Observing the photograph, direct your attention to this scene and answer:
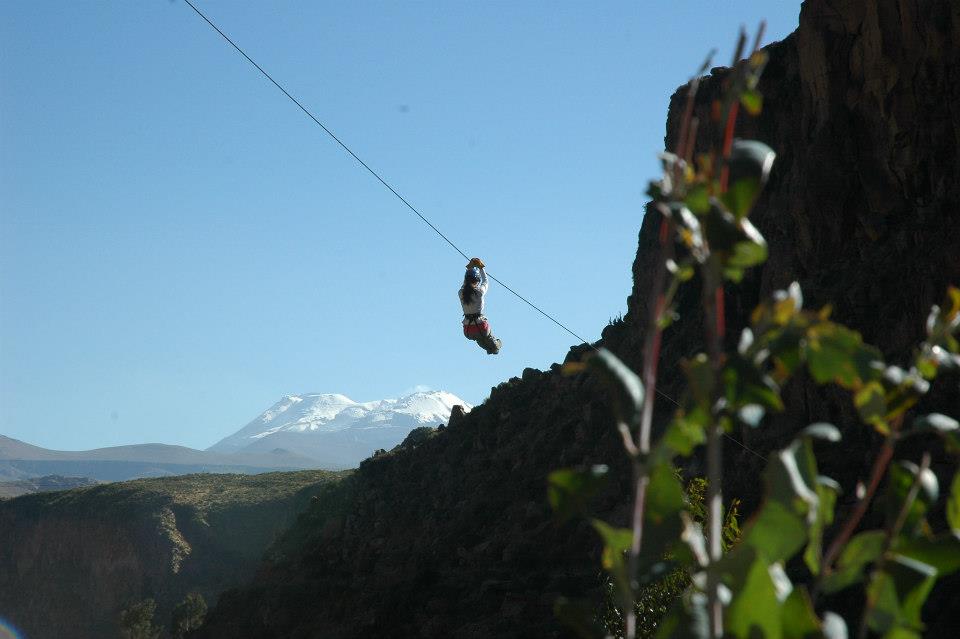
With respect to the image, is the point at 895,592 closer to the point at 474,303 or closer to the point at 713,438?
the point at 713,438

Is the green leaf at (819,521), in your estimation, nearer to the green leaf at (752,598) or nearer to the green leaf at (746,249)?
the green leaf at (752,598)

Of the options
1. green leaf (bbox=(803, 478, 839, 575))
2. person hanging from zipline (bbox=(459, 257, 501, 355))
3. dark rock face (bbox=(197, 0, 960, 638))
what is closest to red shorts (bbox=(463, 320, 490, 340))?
person hanging from zipline (bbox=(459, 257, 501, 355))

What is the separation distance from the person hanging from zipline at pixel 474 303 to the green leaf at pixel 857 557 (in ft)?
45.6

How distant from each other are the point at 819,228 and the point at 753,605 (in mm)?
28286

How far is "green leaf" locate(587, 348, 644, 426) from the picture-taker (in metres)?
2.53

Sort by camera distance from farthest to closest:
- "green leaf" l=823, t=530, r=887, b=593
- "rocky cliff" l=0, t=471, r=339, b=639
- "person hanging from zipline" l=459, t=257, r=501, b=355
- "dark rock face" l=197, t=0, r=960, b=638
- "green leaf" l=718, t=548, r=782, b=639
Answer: "rocky cliff" l=0, t=471, r=339, b=639, "dark rock face" l=197, t=0, r=960, b=638, "person hanging from zipline" l=459, t=257, r=501, b=355, "green leaf" l=823, t=530, r=887, b=593, "green leaf" l=718, t=548, r=782, b=639

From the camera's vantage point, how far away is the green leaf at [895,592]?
2.56 m

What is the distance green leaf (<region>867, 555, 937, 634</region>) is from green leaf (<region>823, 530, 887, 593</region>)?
0.30 ft

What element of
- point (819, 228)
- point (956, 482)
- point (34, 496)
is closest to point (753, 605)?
point (956, 482)

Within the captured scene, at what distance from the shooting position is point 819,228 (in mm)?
29156

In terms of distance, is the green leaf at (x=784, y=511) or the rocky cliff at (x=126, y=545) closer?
the green leaf at (x=784, y=511)

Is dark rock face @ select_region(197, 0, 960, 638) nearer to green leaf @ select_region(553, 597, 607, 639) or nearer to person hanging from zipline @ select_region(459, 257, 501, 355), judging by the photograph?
person hanging from zipline @ select_region(459, 257, 501, 355)

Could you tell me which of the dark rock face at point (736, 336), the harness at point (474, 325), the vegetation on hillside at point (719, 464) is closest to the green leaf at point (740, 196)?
the vegetation on hillside at point (719, 464)

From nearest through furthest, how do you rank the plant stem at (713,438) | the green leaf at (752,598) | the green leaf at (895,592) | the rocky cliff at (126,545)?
the green leaf at (752,598) → the plant stem at (713,438) → the green leaf at (895,592) → the rocky cliff at (126,545)
